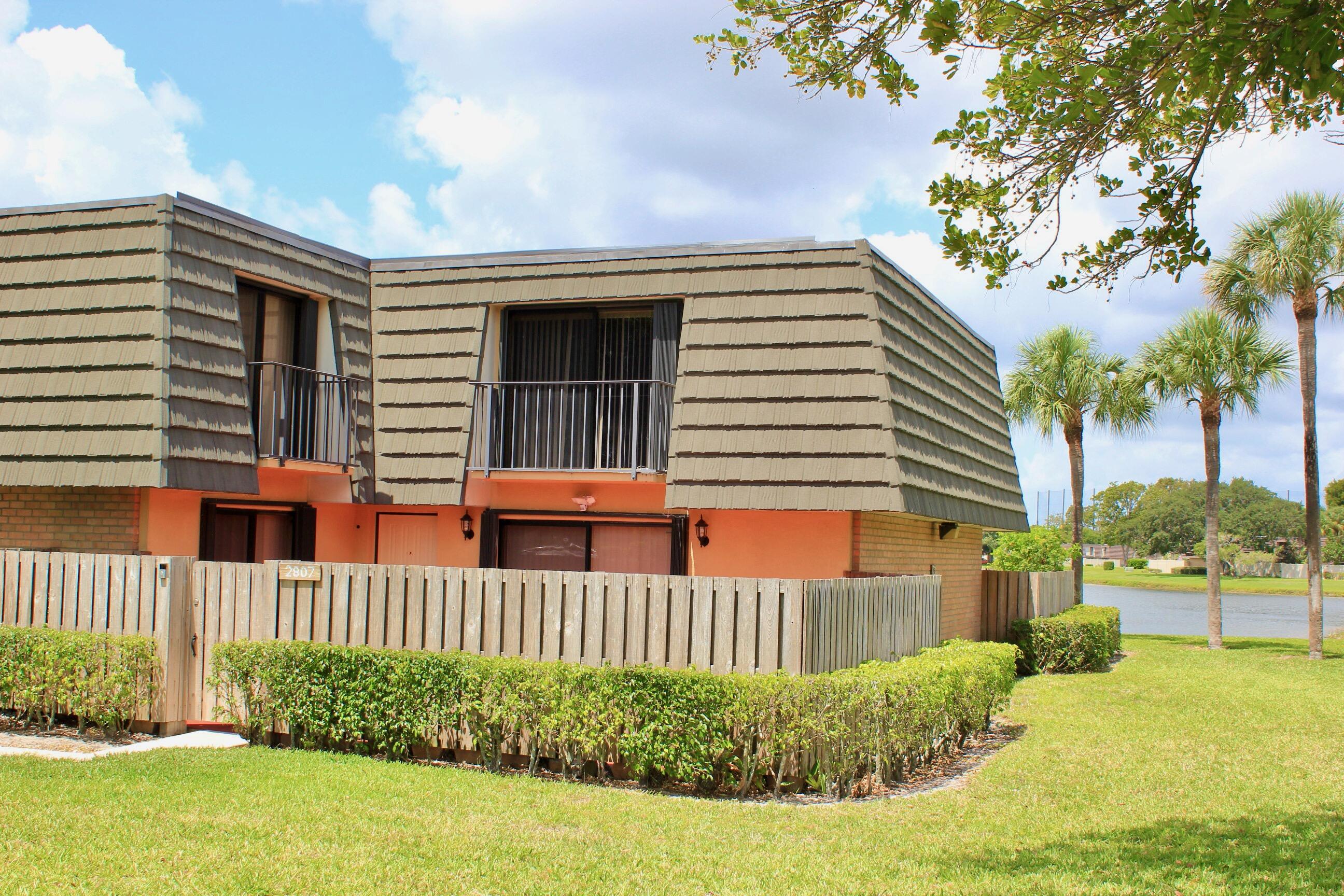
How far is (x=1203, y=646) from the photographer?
83.2 ft

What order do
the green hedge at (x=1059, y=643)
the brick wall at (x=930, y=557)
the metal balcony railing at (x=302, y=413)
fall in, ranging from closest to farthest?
the brick wall at (x=930, y=557) < the metal balcony railing at (x=302, y=413) < the green hedge at (x=1059, y=643)

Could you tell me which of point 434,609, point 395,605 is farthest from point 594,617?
point 395,605

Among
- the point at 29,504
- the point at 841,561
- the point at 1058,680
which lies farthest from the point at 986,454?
the point at 29,504

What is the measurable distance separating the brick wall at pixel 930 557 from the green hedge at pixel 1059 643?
2.67ft

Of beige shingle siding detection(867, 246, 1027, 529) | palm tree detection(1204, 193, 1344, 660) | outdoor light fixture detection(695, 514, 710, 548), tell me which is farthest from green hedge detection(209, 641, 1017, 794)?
palm tree detection(1204, 193, 1344, 660)

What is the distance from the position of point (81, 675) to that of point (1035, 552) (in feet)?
79.2

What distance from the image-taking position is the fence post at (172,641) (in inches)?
398

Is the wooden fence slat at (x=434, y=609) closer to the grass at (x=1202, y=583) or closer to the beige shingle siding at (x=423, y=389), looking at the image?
the beige shingle siding at (x=423, y=389)

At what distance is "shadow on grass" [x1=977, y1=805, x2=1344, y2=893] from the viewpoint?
6.21 meters

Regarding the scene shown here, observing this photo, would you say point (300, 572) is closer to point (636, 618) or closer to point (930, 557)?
point (636, 618)

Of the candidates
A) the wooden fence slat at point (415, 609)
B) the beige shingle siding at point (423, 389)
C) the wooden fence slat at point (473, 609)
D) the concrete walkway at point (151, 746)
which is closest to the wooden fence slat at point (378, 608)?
the wooden fence slat at point (415, 609)

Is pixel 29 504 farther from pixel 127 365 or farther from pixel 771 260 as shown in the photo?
pixel 771 260

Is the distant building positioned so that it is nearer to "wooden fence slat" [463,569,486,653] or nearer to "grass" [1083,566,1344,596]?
"grass" [1083,566,1344,596]

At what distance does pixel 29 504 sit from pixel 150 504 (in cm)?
158
